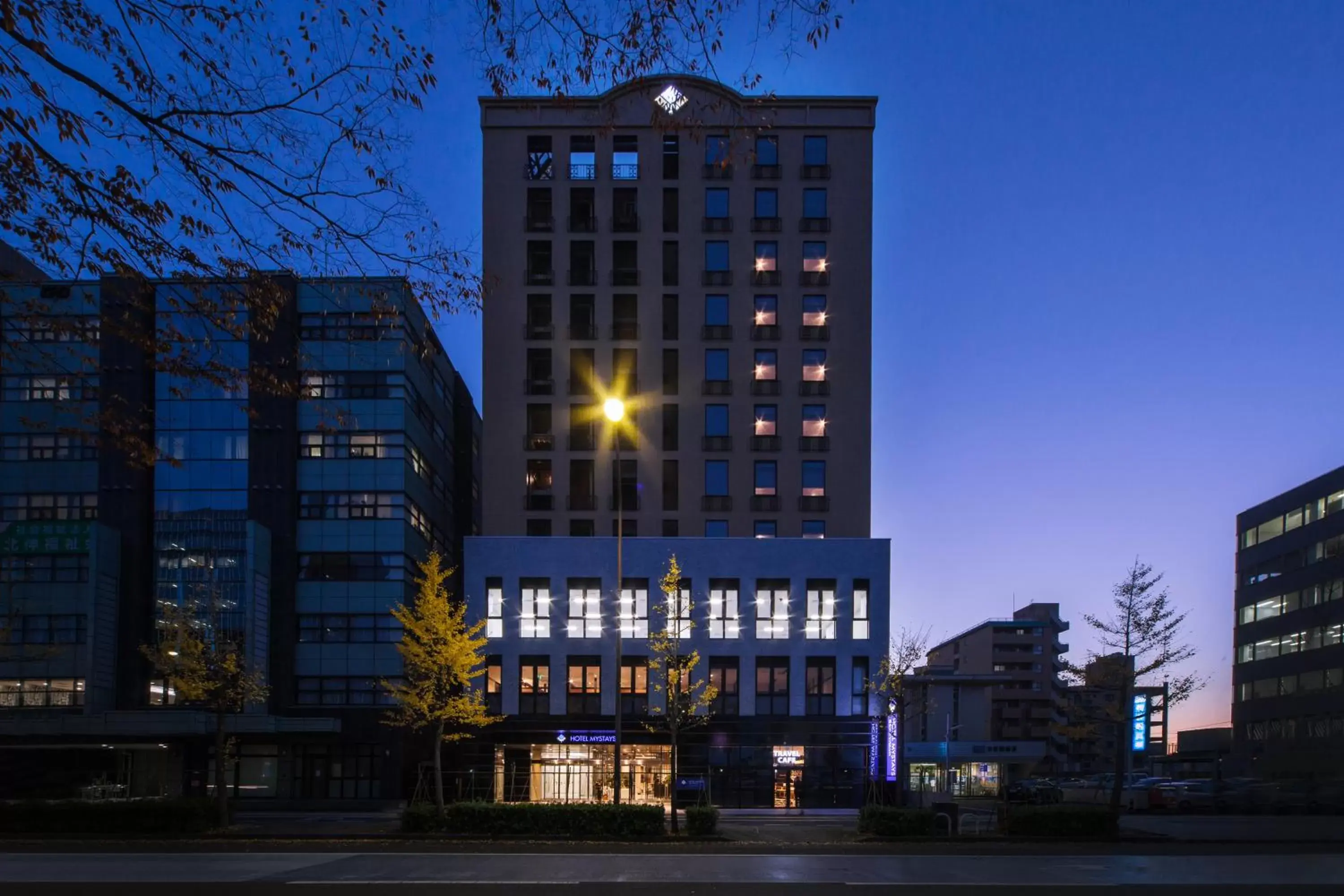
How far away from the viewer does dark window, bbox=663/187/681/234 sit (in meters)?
58.0

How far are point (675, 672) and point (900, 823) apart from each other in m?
11.0

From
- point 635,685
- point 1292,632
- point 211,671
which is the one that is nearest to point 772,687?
point 635,685

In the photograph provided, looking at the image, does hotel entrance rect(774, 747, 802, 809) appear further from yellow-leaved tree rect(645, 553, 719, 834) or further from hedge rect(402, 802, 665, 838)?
hedge rect(402, 802, 665, 838)

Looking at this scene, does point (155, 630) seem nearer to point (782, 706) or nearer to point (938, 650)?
point (782, 706)

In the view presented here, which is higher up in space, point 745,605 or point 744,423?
point 744,423

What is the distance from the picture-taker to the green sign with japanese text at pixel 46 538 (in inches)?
1955

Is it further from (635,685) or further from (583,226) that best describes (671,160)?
(635,685)

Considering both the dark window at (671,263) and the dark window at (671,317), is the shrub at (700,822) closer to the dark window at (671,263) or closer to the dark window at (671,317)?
the dark window at (671,317)

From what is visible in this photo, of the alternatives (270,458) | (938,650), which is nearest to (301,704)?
(270,458)

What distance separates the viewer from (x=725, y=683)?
49.8m

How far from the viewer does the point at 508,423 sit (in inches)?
2222

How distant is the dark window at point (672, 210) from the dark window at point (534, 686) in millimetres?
25193

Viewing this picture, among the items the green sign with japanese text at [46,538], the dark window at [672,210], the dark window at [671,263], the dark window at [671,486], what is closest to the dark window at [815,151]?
the dark window at [672,210]

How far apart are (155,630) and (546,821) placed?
3202cm
